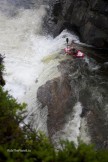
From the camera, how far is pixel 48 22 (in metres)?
21.8

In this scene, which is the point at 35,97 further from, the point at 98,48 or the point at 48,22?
the point at 48,22

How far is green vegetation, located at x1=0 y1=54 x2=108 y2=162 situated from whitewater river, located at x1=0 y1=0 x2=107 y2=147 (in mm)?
5479

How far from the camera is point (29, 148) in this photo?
3.87 m

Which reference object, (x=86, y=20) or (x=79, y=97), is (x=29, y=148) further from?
(x=86, y=20)

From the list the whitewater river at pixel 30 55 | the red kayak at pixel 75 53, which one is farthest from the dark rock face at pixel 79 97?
the red kayak at pixel 75 53

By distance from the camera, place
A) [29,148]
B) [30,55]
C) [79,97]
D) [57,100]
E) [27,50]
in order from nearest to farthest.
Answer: [29,148] → [57,100] → [79,97] → [30,55] → [27,50]

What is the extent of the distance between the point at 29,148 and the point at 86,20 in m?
14.6

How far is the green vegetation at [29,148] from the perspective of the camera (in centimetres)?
345

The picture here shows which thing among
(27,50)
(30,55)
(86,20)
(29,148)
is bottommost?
(29,148)

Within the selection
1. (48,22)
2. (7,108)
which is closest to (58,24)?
(48,22)

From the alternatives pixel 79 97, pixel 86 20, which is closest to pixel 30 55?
pixel 86 20

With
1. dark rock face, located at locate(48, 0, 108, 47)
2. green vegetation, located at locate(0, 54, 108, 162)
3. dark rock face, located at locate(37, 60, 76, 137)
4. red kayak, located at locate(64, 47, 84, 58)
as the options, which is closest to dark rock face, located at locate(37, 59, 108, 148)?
dark rock face, located at locate(37, 60, 76, 137)

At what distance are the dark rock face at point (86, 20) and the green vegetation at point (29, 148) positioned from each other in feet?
42.2

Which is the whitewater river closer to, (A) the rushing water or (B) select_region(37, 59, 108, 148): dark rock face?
(A) the rushing water
